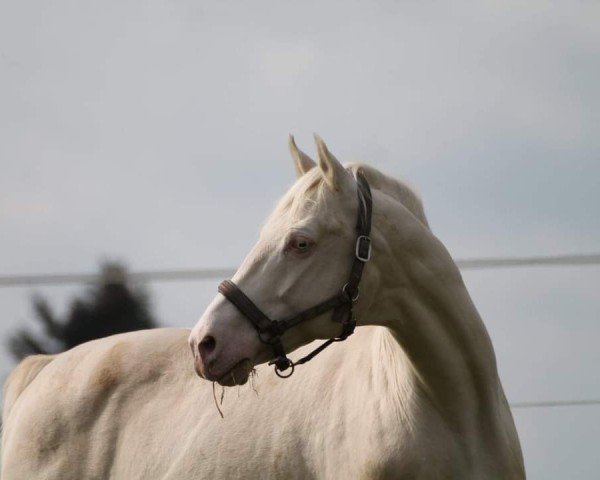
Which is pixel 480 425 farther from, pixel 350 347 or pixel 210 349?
pixel 210 349

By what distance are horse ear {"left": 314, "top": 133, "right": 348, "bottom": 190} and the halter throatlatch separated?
79mm

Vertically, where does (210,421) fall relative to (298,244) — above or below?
below

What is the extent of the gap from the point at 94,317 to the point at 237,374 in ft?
26.5

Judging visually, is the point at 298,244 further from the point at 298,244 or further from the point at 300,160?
the point at 300,160

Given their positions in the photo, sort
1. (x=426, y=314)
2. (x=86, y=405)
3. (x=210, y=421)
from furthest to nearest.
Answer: (x=86, y=405) < (x=210, y=421) < (x=426, y=314)

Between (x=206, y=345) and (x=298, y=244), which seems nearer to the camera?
(x=206, y=345)

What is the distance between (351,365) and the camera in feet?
16.3

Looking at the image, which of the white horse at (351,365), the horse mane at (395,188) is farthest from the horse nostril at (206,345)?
the horse mane at (395,188)

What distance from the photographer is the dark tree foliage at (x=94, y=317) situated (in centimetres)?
1176

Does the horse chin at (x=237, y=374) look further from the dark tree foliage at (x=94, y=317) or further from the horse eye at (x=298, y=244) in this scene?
the dark tree foliage at (x=94, y=317)

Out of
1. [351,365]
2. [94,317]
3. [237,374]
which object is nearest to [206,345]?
[237,374]

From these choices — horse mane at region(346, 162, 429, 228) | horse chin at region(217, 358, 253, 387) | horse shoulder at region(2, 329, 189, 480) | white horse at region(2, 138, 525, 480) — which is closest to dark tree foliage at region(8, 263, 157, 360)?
horse shoulder at region(2, 329, 189, 480)

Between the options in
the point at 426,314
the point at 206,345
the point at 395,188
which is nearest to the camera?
the point at 206,345

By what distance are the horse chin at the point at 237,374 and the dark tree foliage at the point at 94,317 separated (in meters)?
7.04
